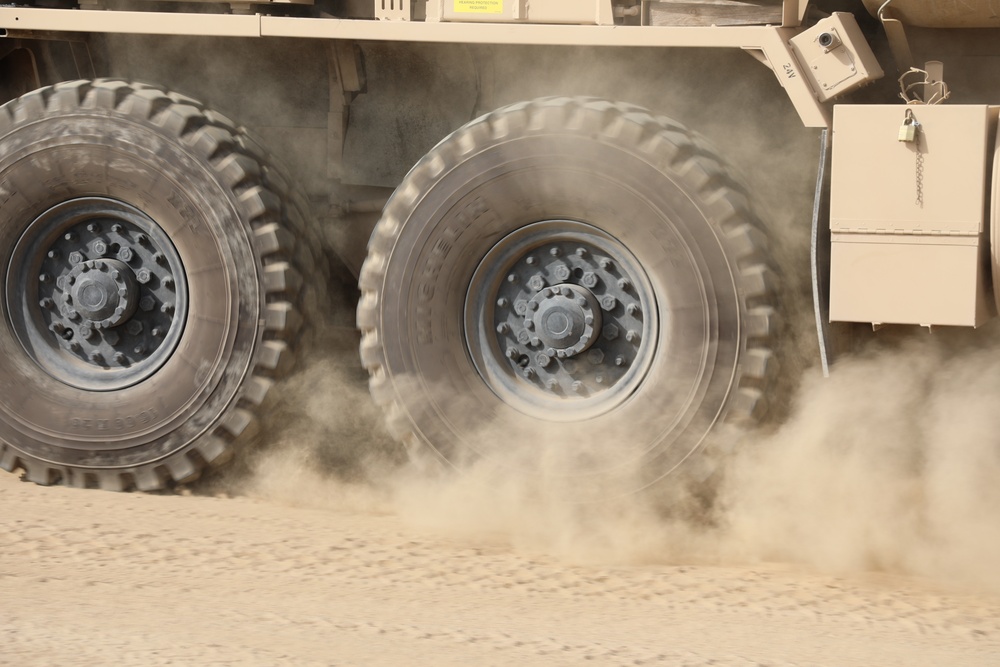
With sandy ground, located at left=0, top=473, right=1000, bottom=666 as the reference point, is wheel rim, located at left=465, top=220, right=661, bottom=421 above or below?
above

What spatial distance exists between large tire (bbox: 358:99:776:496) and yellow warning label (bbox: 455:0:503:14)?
0.34m

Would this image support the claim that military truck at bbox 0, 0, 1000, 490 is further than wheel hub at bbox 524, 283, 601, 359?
No

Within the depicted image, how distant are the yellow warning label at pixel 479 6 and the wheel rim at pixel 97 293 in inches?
57.2

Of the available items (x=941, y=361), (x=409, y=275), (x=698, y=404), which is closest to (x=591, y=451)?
(x=698, y=404)

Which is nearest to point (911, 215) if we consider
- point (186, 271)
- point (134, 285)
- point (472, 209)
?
point (472, 209)

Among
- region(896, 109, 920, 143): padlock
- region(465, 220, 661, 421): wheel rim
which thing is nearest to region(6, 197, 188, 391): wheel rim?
region(465, 220, 661, 421): wheel rim

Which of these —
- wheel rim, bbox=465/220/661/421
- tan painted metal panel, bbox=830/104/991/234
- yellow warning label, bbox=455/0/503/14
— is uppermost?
yellow warning label, bbox=455/0/503/14

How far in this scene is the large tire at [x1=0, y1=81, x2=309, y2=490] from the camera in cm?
492

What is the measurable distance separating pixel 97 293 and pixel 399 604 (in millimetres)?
1961

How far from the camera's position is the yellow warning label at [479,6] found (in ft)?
15.0

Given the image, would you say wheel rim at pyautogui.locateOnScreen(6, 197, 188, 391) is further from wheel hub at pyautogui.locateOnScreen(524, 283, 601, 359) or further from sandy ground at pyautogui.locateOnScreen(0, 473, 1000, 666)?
wheel hub at pyautogui.locateOnScreen(524, 283, 601, 359)

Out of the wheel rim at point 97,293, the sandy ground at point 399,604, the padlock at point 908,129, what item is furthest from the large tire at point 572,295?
the wheel rim at point 97,293

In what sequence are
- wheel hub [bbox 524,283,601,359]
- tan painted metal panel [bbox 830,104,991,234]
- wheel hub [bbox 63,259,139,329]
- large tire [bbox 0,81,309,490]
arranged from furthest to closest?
wheel hub [bbox 63,259,139,329], large tire [bbox 0,81,309,490], wheel hub [bbox 524,283,601,359], tan painted metal panel [bbox 830,104,991,234]

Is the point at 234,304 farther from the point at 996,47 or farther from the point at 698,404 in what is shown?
the point at 996,47
